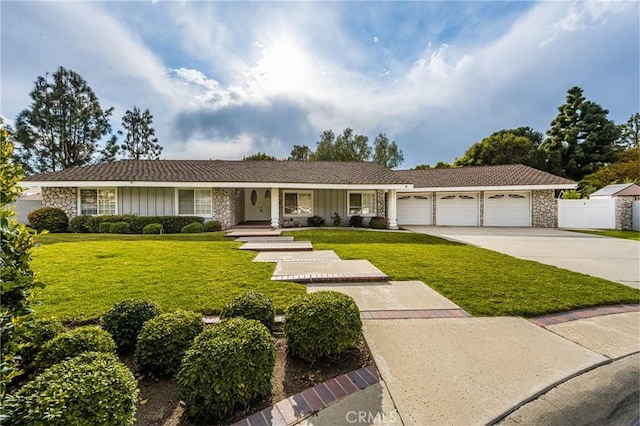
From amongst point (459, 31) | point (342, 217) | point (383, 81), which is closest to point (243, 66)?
point (383, 81)

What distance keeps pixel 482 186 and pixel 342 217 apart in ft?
29.6

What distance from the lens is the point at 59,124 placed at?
26.0 metres

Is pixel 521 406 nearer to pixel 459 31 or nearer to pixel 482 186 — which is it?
pixel 459 31

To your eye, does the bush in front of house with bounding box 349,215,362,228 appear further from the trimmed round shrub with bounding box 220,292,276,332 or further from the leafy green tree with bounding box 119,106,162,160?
the leafy green tree with bounding box 119,106,162,160

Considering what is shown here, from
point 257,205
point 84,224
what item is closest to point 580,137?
point 257,205

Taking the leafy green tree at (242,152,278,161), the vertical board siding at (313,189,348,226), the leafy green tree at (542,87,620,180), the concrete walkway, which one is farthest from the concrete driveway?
the leafy green tree at (242,152,278,161)

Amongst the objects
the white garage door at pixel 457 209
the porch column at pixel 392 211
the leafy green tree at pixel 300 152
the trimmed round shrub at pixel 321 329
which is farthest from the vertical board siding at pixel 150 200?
the leafy green tree at pixel 300 152

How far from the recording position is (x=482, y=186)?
17.7 metres

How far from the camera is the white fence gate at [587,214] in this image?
53.7 ft

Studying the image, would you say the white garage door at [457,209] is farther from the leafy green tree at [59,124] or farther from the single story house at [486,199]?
the leafy green tree at [59,124]

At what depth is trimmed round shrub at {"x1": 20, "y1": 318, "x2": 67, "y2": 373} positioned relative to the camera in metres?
2.25

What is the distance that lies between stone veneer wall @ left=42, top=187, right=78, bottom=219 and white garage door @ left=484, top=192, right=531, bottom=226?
2406cm

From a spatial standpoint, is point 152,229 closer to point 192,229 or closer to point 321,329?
point 192,229

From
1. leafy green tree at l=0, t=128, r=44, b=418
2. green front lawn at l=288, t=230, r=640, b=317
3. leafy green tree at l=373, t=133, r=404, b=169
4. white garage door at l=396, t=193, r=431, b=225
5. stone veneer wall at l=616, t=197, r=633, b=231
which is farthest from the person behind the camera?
leafy green tree at l=373, t=133, r=404, b=169
